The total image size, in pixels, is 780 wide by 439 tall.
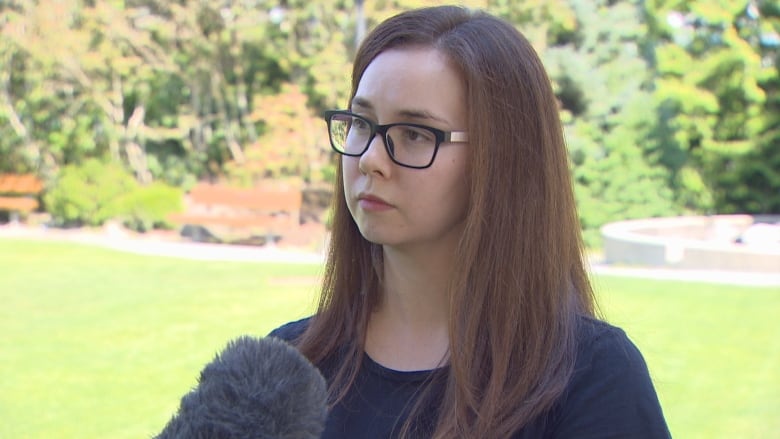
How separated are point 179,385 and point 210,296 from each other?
11.9ft

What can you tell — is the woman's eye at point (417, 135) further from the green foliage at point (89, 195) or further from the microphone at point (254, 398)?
the green foliage at point (89, 195)

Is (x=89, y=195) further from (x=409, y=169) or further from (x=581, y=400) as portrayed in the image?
(x=581, y=400)

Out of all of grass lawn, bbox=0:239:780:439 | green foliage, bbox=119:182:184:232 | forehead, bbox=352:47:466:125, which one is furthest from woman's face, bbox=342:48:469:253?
green foliage, bbox=119:182:184:232

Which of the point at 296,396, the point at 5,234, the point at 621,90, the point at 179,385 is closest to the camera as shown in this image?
the point at 296,396

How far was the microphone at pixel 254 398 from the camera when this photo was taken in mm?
1007

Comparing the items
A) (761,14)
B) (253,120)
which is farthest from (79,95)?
(761,14)

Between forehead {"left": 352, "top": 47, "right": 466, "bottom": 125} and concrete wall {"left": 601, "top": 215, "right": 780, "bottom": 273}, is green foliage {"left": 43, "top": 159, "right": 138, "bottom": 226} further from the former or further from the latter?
forehead {"left": 352, "top": 47, "right": 466, "bottom": 125}

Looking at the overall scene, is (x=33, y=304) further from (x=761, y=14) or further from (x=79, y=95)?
(x=761, y=14)

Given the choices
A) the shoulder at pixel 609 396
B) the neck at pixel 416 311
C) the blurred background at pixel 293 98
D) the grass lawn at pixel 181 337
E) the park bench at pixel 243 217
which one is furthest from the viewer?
the blurred background at pixel 293 98

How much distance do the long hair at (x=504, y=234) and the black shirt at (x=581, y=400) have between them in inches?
1.1

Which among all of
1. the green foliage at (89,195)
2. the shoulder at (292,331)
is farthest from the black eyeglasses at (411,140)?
the green foliage at (89,195)

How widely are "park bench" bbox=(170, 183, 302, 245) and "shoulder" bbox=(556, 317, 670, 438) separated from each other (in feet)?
48.8

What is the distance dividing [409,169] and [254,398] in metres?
0.53

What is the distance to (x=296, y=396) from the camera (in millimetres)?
1065
